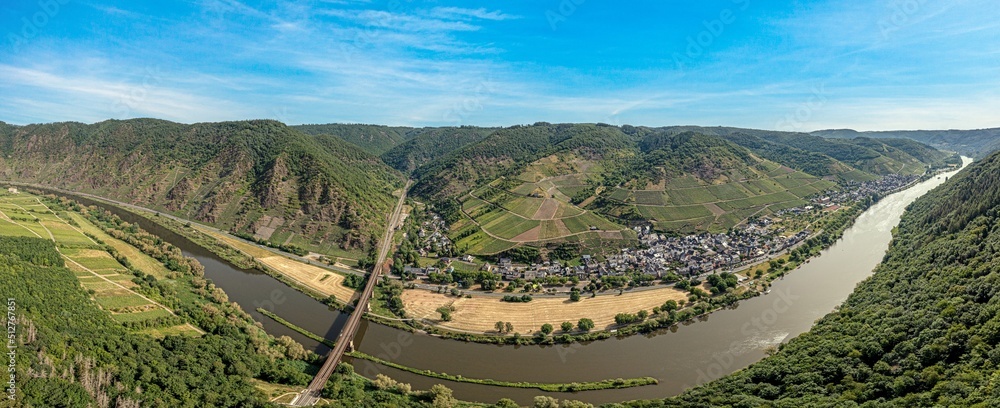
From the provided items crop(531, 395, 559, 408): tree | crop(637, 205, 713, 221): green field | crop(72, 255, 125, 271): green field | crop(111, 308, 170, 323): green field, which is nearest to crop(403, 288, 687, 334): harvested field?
crop(531, 395, 559, 408): tree

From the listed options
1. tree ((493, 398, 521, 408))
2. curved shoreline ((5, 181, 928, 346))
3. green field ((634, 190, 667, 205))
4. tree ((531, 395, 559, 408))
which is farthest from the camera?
green field ((634, 190, 667, 205))

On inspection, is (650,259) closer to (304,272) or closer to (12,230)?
(304,272)

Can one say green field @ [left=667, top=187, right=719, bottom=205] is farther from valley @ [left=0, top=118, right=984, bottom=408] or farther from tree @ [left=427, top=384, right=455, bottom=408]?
tree @ [left=427, top=384, right=455, bottom=408]

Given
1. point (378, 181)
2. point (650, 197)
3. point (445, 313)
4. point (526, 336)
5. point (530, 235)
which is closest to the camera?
point (526, 336)

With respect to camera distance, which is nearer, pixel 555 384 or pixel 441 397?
pixel 441 397

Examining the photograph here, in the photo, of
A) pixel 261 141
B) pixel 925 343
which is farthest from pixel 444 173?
pixel 925 343

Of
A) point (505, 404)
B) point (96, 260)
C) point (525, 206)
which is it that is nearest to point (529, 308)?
point (505, 404)
